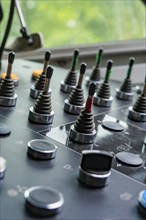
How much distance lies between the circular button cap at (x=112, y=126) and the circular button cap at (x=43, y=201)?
34 centimetres

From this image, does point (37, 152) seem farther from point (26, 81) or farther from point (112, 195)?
point (26, 81)

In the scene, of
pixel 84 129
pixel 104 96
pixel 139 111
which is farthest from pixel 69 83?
pixel 84 129

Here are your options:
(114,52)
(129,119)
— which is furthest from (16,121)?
(114,52)

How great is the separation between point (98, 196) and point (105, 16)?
145 cm

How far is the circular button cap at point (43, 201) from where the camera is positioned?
564 mm

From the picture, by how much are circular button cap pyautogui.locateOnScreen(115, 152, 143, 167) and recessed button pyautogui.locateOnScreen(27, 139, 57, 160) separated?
12 cm

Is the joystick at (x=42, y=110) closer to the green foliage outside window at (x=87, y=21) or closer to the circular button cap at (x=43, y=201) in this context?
the circular button cap at (x=43, y=201)

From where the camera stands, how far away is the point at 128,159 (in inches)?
30.5

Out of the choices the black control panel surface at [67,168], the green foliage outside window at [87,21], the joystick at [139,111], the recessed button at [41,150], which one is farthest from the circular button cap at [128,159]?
the green foliage outside window at [87,21]

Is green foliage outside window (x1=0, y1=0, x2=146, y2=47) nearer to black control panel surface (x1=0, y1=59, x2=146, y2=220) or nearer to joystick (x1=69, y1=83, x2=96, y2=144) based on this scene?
black control panel surface (x1=0, y1=59, x2=146, y2=220)

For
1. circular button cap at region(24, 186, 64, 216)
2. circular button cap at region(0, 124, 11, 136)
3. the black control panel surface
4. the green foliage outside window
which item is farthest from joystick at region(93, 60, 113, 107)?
the green foliage outside window

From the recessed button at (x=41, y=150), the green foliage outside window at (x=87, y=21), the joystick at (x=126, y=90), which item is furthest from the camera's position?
the green foliage outside window at (x=87, y=21)

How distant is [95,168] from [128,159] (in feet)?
0.41

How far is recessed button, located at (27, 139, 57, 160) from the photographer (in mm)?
710
